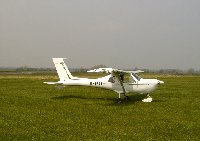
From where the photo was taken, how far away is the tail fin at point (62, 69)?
1099 inches

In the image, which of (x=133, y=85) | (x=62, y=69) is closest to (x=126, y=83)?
(x=133, y=85)

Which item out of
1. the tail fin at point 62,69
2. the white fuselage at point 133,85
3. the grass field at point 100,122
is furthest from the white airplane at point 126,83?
the tail fin at point 62,69

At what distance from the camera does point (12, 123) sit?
15766 millimetres

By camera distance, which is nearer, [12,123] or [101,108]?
[12,123]

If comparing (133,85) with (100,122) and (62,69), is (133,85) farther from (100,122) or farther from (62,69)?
(100,122)

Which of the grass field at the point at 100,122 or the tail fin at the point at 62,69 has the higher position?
the tail fin at the point at 62,69

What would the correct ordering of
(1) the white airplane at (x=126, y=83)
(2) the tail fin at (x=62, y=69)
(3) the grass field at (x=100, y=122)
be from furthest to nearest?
(2) the tail fin at (x=62, y=69), (1) the white airplane at (x=126, y=83), (3) the grass field at (x=100, y=122)

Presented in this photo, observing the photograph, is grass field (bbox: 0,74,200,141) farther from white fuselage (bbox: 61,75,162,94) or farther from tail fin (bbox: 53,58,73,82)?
tail fin (bbox: 53,58,73,82)

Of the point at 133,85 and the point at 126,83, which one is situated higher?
the point at 126,83

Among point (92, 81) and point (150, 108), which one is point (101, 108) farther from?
point (92, 81)

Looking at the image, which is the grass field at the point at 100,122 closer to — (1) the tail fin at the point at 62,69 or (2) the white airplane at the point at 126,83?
(2) the white airplane at the point at 126,83

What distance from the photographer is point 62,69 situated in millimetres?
27969

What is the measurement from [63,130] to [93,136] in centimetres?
168

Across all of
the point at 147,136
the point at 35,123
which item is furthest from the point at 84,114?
the point at 147,136
